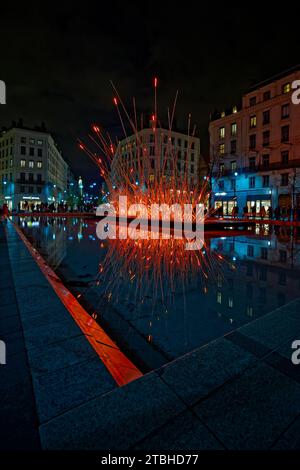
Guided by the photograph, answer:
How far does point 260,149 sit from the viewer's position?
3366cm

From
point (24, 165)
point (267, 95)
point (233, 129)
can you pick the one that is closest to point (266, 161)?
point (233, 129)

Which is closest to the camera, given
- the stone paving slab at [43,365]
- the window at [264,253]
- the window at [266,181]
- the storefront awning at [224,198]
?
the stone paving slab at [43,365]

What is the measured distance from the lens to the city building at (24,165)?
180ft

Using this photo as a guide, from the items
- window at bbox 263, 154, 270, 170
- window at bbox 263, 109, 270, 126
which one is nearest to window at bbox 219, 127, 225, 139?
window at bbox 263, 109, 270, 126

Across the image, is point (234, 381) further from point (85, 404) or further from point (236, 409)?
point (85, 404)

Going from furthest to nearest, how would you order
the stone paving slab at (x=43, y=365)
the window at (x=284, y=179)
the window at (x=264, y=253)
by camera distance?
1. the window at (x=284, y=179)
2. the window at (x=264, y=253)
3. the stone paving slab at (x=43, y=365)

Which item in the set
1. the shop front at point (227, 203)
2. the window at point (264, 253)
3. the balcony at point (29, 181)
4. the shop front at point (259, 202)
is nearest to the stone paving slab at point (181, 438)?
the window at point (264, 253)

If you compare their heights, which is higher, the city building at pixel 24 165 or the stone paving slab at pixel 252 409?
the city building at pixel 24 165

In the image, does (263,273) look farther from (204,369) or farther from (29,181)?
(29,181)

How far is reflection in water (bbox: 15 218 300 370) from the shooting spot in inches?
107

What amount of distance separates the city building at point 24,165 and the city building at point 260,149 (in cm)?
3744

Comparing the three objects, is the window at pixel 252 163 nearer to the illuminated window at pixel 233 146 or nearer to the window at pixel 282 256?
the illuminated window at pixel 233 146

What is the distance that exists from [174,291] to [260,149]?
34.6 m

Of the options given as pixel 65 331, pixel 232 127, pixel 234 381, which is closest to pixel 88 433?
pixel 234 381
